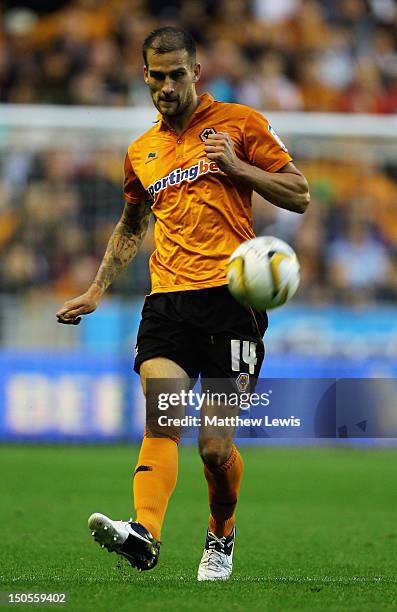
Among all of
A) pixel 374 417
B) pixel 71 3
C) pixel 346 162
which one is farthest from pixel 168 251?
pixel 71 3

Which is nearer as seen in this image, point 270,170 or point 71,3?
point 270,170

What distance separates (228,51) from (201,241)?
38.0 feet

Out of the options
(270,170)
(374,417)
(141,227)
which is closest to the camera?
(270,170)

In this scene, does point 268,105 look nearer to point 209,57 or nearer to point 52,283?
point 209,57

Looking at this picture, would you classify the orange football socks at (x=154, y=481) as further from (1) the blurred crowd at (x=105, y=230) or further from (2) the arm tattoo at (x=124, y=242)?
(1) the blurred crowd at (x=105, y=230)

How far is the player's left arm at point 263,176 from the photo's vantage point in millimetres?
5504

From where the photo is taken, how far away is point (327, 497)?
1022 cm

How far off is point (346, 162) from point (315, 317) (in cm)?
207

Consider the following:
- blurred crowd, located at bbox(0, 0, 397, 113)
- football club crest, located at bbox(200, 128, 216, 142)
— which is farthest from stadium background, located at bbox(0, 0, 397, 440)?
football club crest, located at bbox(200, 128, 216, 142)

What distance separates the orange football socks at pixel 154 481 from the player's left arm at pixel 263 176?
4.00 feet

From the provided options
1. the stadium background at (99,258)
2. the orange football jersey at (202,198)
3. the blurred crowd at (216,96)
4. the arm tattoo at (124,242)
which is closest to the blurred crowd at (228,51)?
the blurred crowd at (216,96)

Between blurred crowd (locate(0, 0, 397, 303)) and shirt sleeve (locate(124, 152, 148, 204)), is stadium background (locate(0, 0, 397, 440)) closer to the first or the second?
blurred crowd (locate(0, 0, 397, 303))

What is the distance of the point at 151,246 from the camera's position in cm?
1417

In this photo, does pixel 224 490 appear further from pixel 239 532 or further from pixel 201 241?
pixel 239 532
